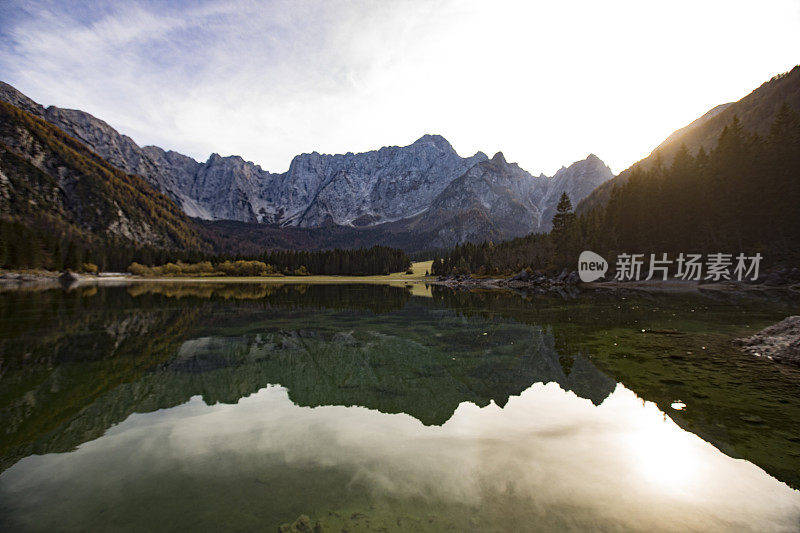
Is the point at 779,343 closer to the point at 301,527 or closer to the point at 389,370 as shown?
the point at 389,370

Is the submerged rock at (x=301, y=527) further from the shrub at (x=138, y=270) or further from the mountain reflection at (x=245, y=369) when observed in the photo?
the shrub at (x=138, y=270)

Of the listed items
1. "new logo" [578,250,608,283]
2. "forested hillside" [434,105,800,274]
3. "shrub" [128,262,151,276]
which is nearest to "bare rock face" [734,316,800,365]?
A: "forested hillside" [434,105,800,274]

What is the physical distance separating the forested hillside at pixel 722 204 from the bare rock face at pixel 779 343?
76.5 metres

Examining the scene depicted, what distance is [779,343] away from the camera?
1923 centimetres

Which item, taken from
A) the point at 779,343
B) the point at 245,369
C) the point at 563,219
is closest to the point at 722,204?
the point at 563,219

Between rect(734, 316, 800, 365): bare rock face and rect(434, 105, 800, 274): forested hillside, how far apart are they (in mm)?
76534

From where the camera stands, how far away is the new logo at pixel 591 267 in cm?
9775

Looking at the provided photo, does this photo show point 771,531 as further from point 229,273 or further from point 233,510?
point 229,273

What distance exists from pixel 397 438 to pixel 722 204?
10753 cm

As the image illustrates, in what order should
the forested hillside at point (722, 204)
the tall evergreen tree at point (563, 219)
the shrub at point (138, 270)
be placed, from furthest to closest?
the shrub at point (138, 270)
the tall evergreen tree at point (563, 219)
the forested hillside at point (722, 204)

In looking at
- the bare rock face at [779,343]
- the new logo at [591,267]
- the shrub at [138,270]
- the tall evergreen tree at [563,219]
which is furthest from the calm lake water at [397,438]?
the shrub at [138,270]

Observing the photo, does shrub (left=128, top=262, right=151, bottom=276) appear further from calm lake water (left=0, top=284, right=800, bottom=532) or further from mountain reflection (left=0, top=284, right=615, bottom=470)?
calm lake water (left=0, top=284, right=800, bottom=532)

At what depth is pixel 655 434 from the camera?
398 inches

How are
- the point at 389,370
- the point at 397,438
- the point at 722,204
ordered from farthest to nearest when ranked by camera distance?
the point at 722,204 → the point at 389,370 → the point at 397,438
